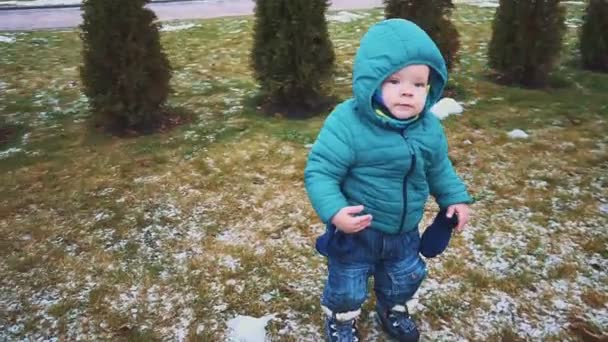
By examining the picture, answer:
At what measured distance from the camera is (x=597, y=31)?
683 centimetres

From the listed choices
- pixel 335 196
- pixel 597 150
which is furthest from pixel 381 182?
pixel 597 150

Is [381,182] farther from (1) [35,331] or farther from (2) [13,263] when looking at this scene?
(2) [13,263]

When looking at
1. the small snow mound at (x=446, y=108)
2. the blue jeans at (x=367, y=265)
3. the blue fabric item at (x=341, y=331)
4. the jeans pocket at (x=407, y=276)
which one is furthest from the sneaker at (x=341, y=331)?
the small snow mound at (x=446, y=108)

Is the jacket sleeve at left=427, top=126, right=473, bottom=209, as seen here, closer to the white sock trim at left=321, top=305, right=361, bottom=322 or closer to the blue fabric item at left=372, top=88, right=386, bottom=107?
the blue fabric item at left=372, top=88, right=386, bottom=107

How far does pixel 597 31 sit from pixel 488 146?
10.9 feet

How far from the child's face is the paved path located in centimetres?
1142

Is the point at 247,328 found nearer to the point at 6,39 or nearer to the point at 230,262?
the point at 230,262

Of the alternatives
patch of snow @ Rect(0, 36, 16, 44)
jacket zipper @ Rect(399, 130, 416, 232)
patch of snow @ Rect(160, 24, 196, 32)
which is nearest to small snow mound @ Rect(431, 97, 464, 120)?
jacket zipper @ Rect(399, 130, 416, 232)

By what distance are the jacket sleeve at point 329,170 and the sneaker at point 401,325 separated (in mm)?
905

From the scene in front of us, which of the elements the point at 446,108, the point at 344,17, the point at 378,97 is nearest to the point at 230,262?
the point at 378,97

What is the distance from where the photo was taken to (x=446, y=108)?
580 centimetres

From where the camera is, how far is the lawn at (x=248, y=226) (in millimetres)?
2889

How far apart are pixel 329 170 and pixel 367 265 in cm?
58

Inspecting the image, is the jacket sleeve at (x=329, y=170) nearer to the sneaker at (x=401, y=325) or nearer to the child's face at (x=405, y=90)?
the child's face at (x=405, y=90)
